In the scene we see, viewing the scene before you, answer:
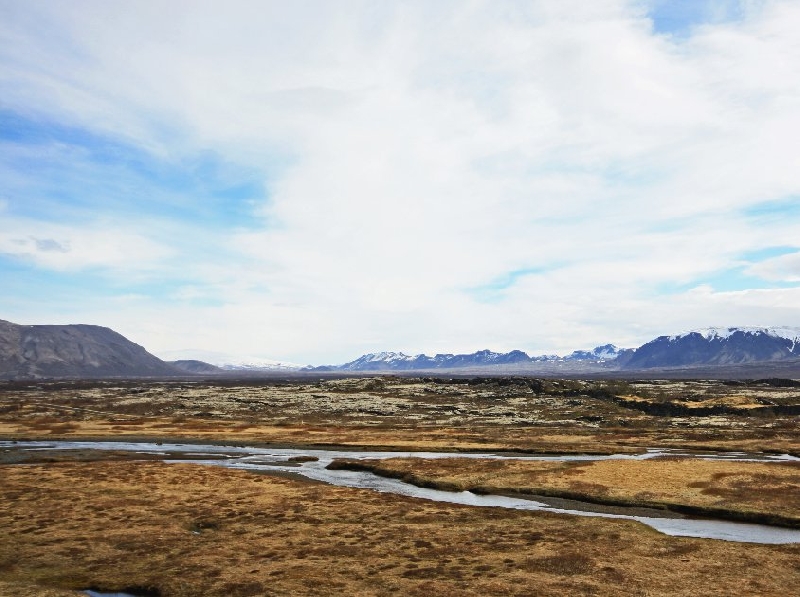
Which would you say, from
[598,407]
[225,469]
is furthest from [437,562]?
[598,407]

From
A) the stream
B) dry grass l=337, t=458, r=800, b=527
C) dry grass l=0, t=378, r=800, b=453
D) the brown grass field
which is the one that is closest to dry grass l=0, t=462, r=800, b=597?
the brown grass field

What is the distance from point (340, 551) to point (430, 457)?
46.6 metres

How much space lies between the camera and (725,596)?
28297mm

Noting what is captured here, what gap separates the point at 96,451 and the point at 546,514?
70.0 metres

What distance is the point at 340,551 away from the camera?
36531 mm

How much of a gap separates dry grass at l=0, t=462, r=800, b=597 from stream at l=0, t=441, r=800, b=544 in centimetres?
446

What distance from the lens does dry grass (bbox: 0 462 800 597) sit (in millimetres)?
30375

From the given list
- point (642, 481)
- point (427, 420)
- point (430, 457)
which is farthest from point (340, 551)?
point (427, 420)

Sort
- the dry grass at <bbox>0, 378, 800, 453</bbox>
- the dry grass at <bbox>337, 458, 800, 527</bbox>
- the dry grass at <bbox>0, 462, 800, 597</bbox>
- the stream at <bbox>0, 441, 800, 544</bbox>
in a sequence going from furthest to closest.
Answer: the dry grass at <bbox>0, 378, 800, 453</bbox>
the dry grass at <bbox>337, 458, 800, 527</bbox>
the stream at <bbox>0, 441, 800, 544</bbox>
the dry grass at <bbox>0, 462, 800, 597</bbox>

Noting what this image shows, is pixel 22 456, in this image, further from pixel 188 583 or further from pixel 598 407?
pixel 598 407

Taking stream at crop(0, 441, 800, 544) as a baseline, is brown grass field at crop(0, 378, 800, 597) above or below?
above

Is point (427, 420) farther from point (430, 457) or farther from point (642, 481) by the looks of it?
point (642, 481)

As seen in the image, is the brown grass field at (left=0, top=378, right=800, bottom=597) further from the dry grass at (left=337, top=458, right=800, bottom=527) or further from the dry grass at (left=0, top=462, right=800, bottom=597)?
the dry grass at (left=337, top=458, right=800, bottom=527)

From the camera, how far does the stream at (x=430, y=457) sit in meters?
43.1
